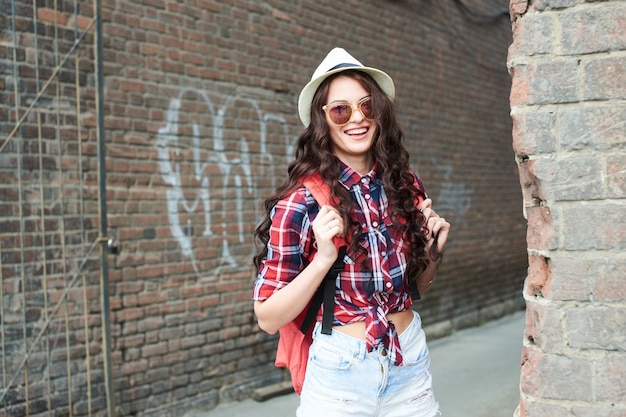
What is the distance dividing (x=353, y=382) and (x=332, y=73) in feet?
3.34

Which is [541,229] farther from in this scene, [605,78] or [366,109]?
[366,109]

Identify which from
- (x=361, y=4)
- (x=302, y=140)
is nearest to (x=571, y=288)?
(x=302, y=140)

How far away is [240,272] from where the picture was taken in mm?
5320

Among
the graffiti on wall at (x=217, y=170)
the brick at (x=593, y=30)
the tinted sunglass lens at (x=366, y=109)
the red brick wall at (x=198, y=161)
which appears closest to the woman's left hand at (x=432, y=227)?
the tinted sunglass lens at (x=366, y=109)

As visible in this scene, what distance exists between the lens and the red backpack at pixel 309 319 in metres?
2.19

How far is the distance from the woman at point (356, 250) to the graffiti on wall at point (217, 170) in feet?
8.52

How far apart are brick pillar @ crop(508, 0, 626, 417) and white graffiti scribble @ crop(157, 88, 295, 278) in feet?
10.5

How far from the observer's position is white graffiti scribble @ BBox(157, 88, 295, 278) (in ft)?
15.9

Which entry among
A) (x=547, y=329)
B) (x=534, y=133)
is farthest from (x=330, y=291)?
(x=534, y=133)

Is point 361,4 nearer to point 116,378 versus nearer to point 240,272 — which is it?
point 240,272

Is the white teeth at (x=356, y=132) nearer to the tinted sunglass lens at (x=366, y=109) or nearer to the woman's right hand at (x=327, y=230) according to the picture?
the tinted sunglass lens at (x=366, y=109)

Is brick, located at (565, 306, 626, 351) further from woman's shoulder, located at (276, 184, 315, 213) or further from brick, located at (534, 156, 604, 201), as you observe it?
woman's shoulder, located at (276, 184, 315, 213)

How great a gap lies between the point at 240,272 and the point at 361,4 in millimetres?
3074

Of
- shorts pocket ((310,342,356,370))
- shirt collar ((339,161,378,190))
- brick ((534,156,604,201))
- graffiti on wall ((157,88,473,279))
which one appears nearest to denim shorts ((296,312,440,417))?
shorts pocket ((310,342,356,370))
